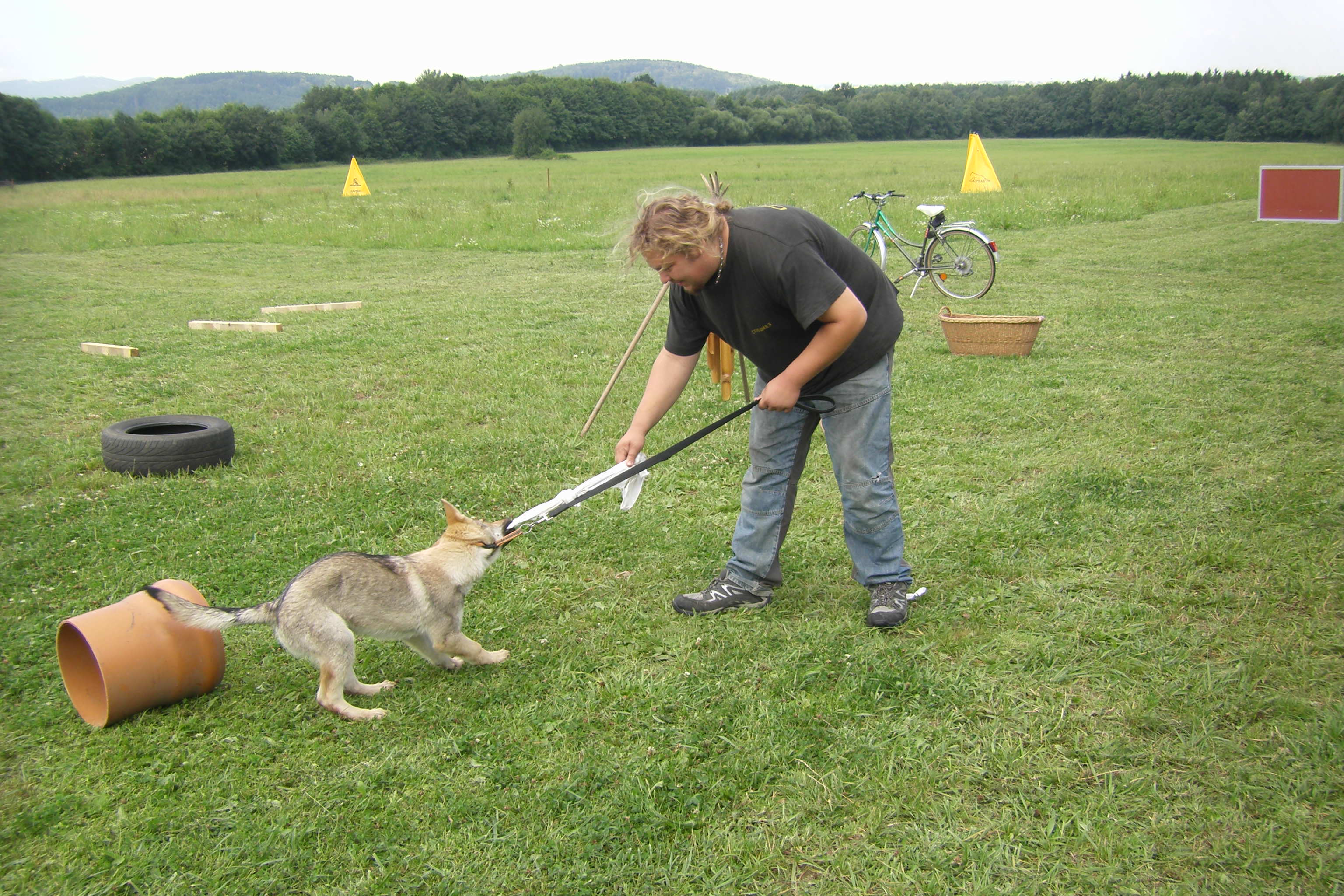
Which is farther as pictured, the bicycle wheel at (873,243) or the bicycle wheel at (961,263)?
the bicycle wheel at (873,243)

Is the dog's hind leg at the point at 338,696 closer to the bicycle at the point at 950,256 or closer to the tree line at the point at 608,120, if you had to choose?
the bicycle at the point at 950,256

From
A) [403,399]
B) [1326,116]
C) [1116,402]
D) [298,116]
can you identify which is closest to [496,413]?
[403,399]

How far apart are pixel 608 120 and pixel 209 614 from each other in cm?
9520

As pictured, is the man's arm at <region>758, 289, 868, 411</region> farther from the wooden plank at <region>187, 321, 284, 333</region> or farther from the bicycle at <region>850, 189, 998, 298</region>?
the bicycle at <region>850, 189, 998, 298</region>

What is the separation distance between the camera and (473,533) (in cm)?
381

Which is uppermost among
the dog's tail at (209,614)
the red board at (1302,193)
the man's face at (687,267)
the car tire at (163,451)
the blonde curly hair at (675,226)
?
the red board at (1302,193)

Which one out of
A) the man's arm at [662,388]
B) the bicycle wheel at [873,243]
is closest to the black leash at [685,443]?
the man's arm at [662,388]

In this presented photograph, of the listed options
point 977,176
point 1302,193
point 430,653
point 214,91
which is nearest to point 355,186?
point 977,176

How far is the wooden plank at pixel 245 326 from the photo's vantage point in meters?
10.7

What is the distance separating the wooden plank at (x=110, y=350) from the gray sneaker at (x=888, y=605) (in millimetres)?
8984

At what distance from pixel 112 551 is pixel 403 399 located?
321 centimetres

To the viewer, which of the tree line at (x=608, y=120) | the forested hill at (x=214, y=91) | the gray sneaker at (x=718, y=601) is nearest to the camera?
the gray sneaker at (x=718, y=601)

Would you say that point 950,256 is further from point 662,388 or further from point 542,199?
point 542,199

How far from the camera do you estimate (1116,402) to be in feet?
24.0
